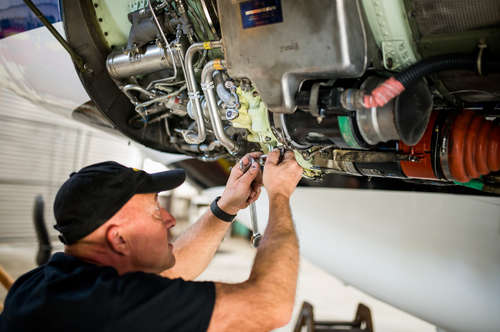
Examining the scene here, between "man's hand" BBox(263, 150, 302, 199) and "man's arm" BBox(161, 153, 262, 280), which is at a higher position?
"man's hand" BBox(263, 150, 302, 199)

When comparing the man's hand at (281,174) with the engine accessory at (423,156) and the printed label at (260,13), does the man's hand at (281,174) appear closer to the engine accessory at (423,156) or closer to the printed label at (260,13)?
the engine accessory at (423,156)

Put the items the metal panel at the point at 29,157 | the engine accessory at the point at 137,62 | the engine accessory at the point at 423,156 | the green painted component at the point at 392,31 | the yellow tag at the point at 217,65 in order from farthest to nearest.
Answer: the metal panel at the point at 29,157 → the engine accessory at the point at 137,62 → the yellow tag at the point at 217,65 → the engine accessory at the point at 423,156 → the green painted component at the point at 392,31

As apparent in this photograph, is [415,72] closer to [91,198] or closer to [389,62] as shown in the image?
[389,62]

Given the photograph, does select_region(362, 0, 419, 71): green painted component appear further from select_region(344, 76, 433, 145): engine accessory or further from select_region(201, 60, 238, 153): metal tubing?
select_region(201, 60, 238, 153): metal tubing

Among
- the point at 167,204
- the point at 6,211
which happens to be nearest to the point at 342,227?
the point at 6,211

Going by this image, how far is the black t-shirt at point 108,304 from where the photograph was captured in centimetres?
74

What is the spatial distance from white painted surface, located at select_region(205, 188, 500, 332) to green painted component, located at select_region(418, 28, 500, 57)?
0.95 metres

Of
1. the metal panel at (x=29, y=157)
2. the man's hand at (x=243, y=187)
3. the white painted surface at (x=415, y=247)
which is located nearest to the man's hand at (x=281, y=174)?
the man's hand at (x=243, y=187)

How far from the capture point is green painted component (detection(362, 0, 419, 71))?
0.85 m

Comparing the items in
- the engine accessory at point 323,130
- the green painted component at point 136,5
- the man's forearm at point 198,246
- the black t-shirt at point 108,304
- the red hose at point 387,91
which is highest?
the green painted component at point 136,5

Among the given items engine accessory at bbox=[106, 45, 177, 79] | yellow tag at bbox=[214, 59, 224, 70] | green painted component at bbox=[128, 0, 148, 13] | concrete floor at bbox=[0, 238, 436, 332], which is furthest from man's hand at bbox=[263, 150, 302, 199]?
concrete floor at bbox=[0, 238, 436, 332]

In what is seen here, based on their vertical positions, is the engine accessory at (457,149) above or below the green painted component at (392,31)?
below

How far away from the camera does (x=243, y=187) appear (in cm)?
122

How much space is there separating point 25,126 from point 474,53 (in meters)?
5.62
